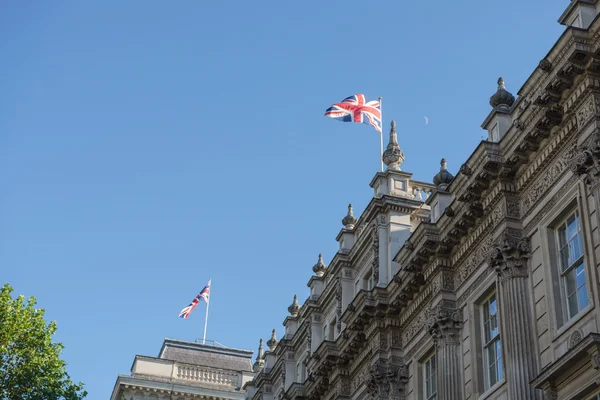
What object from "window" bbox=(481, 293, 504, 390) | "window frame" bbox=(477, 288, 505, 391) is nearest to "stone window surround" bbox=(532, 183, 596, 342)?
"window frame" bbox=(477, 288, 505, 391)

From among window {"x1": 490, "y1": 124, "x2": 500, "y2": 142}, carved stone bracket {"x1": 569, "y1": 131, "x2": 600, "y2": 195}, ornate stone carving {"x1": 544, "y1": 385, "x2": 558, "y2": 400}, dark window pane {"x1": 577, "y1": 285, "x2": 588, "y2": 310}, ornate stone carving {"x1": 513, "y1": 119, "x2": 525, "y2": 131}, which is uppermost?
window {"x1": 490, "y1": 124, "x2": 500, "y2": 142}

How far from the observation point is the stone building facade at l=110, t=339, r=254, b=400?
60.5 meters

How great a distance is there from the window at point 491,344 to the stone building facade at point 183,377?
120 ft

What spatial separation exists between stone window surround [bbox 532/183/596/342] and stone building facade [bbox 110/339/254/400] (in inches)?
1574

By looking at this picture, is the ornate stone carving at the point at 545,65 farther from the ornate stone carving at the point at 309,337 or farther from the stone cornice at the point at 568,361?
the ornate stone carving at the point at 309,337

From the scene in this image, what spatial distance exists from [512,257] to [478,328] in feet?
9.23

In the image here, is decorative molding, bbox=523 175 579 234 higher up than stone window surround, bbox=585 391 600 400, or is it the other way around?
decorative molding, bbox=523 175 579 234

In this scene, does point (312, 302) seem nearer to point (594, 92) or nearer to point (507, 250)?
point (507, 250)

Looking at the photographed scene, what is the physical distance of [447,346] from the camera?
2695cm

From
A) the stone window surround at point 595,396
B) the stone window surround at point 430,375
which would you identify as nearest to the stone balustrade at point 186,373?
the stone window surround at point 430,375

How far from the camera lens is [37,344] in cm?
4584

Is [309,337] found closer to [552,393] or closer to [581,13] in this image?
[552,393]

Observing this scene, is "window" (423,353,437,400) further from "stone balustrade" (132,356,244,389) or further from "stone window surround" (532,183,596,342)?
"stone balustrade" (132,356,244,389)

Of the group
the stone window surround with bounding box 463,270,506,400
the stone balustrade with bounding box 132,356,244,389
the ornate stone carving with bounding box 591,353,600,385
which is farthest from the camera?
the stone balustrade with bounding box 132,356,244,389
